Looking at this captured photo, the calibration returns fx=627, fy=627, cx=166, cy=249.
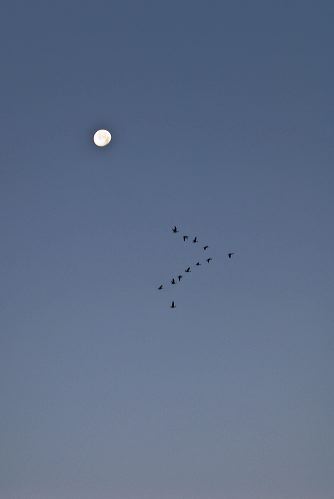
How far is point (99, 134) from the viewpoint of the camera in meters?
58.5

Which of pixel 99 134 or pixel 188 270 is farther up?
pixel 99 134

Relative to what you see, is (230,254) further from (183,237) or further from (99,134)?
(99,134)

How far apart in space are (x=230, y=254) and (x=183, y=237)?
6058 mm

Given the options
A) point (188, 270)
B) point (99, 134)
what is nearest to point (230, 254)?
point (188, 270)

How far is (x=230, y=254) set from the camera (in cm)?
6538

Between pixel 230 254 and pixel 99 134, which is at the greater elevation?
pixel 99 134

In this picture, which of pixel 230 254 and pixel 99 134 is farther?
pixel 230 254

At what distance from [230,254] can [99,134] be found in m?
18.5

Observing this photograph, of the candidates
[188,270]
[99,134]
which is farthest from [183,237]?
[99,134]

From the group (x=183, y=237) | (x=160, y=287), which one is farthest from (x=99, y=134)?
(x=160, y=287)

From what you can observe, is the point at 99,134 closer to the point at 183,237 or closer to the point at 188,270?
the point at 183,237

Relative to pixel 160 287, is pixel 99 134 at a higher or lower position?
higher

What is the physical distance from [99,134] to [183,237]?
13.0 meters

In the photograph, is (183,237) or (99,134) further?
(183,237)
